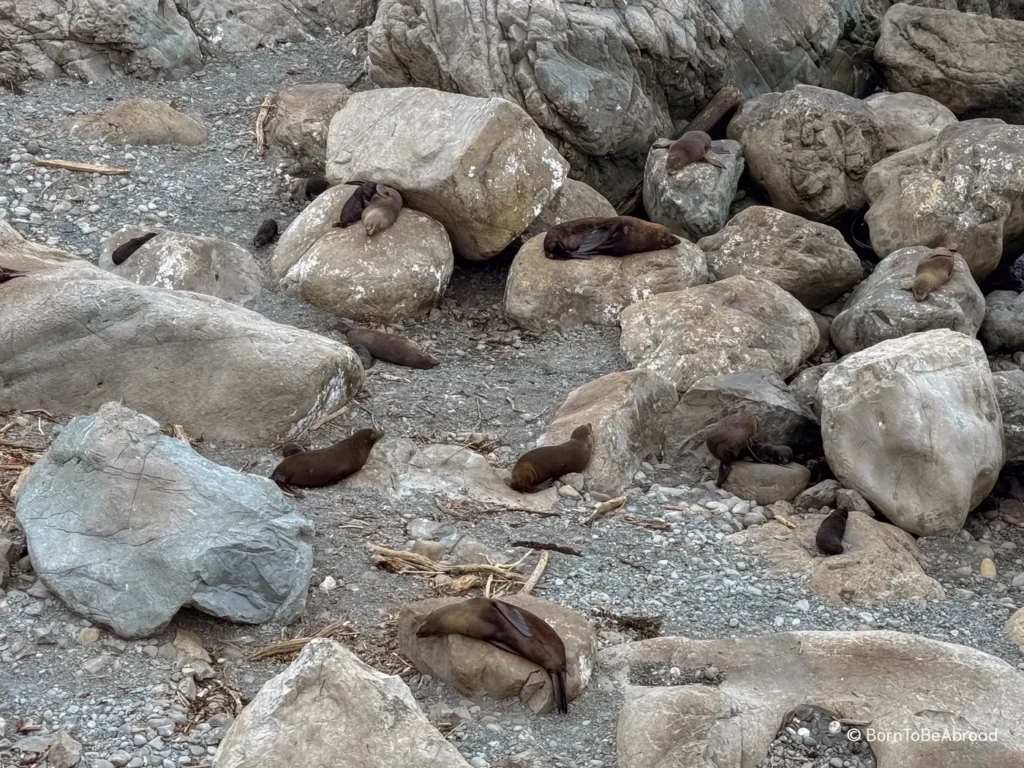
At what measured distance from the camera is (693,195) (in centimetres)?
1184

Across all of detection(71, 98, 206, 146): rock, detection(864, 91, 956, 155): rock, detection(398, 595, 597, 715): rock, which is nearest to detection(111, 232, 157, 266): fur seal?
detection(71, 98, 206, 146): rock

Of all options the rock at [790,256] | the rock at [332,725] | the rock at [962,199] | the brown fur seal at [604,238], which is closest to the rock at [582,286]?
the brown fur seal at [604,238]

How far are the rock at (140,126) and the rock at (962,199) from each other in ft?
22.3

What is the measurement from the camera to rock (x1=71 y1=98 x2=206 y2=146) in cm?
1206

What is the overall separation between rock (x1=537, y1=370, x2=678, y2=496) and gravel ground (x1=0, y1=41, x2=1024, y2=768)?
0.19 meters

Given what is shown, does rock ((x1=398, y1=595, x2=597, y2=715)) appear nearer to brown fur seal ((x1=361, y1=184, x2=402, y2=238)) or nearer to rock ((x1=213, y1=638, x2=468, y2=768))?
rock ((x1=213, y1=638, x2=468, y2=768))

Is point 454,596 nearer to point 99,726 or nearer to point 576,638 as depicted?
point 576,638

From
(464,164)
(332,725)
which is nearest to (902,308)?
(464,164)

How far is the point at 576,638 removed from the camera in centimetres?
567

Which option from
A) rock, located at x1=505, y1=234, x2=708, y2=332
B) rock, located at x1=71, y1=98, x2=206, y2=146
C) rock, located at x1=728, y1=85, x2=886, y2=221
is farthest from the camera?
rock, located at x1=728, y1=85, x2=886, y2=221

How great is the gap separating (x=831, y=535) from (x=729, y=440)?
1.12 meters

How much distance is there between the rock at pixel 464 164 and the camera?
1049 cm

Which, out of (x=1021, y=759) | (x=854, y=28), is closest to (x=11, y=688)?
(x=1021, y=759)

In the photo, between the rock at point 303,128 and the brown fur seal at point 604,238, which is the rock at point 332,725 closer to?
the brown fur seal at point 604,238
